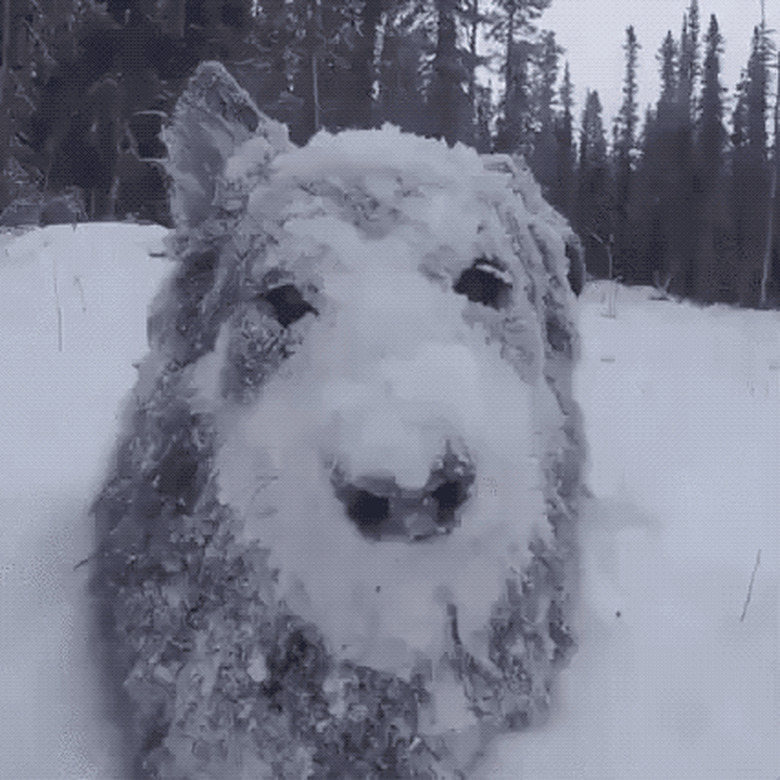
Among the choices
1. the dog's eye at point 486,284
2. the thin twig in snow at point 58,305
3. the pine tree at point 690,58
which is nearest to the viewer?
the dog's eye at point 486,284

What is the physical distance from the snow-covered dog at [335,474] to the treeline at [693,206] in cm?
2079

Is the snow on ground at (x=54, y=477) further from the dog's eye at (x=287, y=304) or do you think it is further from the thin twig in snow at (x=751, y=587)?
the thin twig in snow at (x=751, y=587)

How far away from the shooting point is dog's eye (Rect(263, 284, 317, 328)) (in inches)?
90.2

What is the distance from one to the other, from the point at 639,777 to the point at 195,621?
4.31 feet

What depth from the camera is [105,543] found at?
2.67 meters

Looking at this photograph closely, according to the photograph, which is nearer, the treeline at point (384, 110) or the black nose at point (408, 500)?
the black nose at point (408, 500)

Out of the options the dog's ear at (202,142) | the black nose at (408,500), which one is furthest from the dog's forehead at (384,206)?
the black nose at (408,500)

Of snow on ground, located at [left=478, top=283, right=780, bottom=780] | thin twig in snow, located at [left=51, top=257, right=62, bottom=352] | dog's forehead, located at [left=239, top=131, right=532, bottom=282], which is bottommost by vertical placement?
snow on ground, located at [left=478, top=283, right=780, bottom=780]

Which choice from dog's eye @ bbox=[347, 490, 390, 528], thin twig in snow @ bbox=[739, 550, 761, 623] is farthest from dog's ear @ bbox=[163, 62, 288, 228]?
thin twig in snow @ bbox=[739, 550, 761, 623]

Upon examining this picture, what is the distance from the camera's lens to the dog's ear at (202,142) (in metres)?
2.69

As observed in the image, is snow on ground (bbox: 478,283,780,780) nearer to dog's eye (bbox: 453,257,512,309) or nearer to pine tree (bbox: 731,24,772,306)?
dog's eye (bbox: 453,257,512,309)

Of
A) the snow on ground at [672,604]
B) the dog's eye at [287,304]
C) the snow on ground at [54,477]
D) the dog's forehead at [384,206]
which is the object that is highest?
the dog's forehead at [384,206]

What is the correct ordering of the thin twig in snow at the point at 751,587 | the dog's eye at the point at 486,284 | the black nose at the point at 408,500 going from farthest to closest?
the thin twig in snow at the point at 751,587 → the dog's eye at the point at 486,284 → the black nose at the point at 408,500

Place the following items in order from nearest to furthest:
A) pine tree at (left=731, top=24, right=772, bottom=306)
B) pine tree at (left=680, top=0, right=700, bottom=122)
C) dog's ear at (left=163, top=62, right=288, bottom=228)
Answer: dog's ear at (left=163, top=62, right=288, bottom=228), pine tree at (left=731, top=24, right=772, bottom=306), pine tree at (left=680, top=0, right=700, bottom=122)
